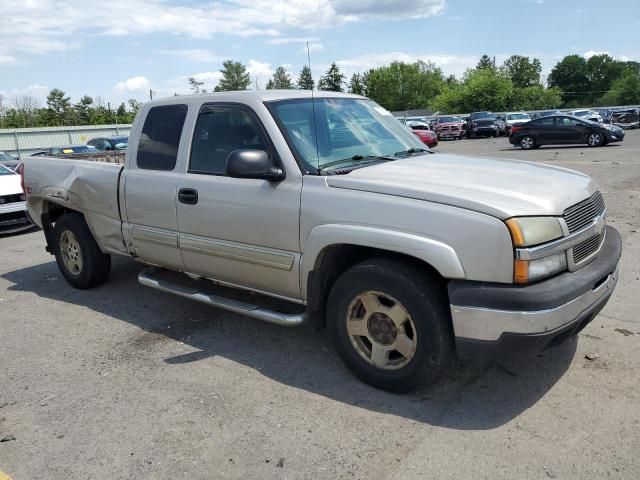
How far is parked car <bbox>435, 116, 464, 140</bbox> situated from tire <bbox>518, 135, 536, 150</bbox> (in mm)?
13426

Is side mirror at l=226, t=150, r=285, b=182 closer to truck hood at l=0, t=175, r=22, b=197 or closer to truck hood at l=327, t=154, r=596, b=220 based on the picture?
truck hood at l=327, t=154, r=596, b=220

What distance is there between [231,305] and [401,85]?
11804 centimetres

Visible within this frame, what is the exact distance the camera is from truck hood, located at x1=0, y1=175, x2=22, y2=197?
9.95 metres

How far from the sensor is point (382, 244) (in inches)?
130

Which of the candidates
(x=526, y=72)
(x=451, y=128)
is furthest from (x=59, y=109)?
(x=526, y=72)

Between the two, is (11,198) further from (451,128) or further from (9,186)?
(451,128)

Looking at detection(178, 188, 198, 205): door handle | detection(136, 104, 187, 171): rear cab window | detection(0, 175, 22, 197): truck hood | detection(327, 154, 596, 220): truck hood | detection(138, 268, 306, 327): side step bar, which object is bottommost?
detection(138, 268, 306, 327): side step bar

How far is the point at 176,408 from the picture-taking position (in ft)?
11.6

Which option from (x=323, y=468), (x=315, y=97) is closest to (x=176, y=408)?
(x=323, y=468)

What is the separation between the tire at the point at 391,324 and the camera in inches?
128

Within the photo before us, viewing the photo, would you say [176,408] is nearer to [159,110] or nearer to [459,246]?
[459,246]

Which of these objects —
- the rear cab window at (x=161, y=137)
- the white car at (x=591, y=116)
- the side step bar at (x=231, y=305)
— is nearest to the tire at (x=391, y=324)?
the side step bar at (x=231, y=305)

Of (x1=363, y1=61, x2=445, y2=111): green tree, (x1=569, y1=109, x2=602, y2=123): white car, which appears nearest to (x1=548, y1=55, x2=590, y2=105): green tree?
(x1=363, y1=61, x2=445, y2=111): green tree

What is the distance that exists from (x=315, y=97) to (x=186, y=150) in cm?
110
